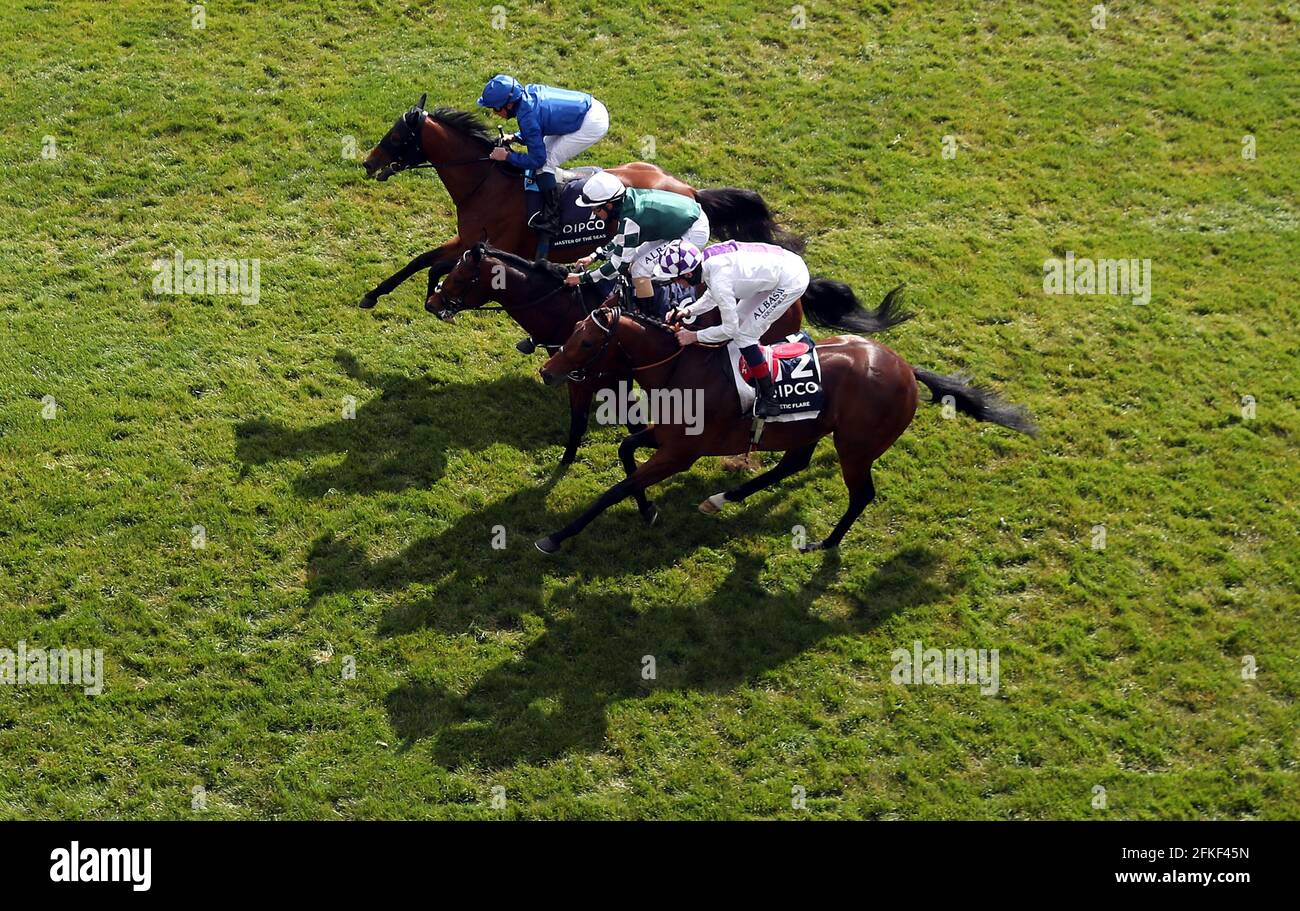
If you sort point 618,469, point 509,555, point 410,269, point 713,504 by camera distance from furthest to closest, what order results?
point 410,269 < point 618,469 < point 713,504 < point 509,555

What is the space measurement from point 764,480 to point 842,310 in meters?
2.05

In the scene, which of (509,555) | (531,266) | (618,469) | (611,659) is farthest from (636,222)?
(611,659)

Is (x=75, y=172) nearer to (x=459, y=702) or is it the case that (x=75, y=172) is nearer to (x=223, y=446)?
(x=223, y=446)

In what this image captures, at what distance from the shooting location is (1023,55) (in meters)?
16.9

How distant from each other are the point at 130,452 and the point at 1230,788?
10.3 m

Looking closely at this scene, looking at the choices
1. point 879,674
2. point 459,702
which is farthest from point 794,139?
point 459,702

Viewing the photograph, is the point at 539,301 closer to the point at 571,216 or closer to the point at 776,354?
the point at 571,216

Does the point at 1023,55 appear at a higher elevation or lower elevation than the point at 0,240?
higher

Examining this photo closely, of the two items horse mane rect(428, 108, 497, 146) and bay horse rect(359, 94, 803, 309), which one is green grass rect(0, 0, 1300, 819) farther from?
horse mane rect(428, 108, 497, 146)

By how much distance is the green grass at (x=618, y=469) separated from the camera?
9266 millimetres

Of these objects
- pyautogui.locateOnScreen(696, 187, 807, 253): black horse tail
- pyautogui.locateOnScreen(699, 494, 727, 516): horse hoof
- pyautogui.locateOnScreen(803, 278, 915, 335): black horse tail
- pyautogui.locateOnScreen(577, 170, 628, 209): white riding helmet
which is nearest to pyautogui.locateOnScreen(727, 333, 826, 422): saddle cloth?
pyautogui.locateOnScreen(699, 494, 727, 516): horse hoof

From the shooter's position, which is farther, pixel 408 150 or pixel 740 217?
pixel 740 217

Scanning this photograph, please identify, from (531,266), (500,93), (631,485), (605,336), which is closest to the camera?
(605,336)

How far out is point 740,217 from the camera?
41.8ft
